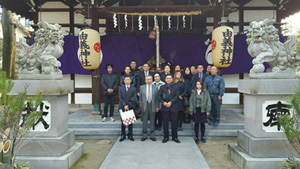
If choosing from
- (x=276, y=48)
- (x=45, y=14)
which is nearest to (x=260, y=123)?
(x=276, y=48)

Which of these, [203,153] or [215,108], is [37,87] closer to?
[203,153]

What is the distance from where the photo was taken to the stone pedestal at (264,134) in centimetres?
428

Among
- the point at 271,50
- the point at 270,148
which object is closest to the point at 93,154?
the point at 270,148

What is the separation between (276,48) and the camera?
Answer: 458 centimetres

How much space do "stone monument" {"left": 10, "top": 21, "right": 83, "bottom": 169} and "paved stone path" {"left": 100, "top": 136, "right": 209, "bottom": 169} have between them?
108 centimetres

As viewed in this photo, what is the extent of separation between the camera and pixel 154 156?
5.16 m

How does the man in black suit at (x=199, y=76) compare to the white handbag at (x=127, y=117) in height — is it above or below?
above

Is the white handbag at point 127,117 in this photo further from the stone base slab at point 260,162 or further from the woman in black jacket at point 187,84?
the stone base slab at point 260,162

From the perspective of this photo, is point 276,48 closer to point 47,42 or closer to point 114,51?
point 47,42

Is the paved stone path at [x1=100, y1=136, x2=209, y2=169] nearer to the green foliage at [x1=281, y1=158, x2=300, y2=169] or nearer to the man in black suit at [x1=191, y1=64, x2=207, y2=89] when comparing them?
the green foliage at [x1=281, y1=158, x2=300, y2=169]

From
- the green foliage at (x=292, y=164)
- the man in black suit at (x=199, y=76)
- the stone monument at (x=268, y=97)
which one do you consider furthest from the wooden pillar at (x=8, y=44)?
the green foliage at (x=292, y=164)

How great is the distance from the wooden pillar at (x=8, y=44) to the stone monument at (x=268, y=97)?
432 inches

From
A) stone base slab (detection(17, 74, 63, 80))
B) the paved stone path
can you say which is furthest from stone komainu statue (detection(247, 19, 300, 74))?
stone base slab (detection(17, 74, 63, 80))

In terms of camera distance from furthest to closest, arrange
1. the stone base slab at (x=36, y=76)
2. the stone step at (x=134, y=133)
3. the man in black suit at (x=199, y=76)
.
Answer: the man in black suit at (x=199, y=76), the stone step at (x=134, y=133), the stone base slab at (x=36, y=76)
